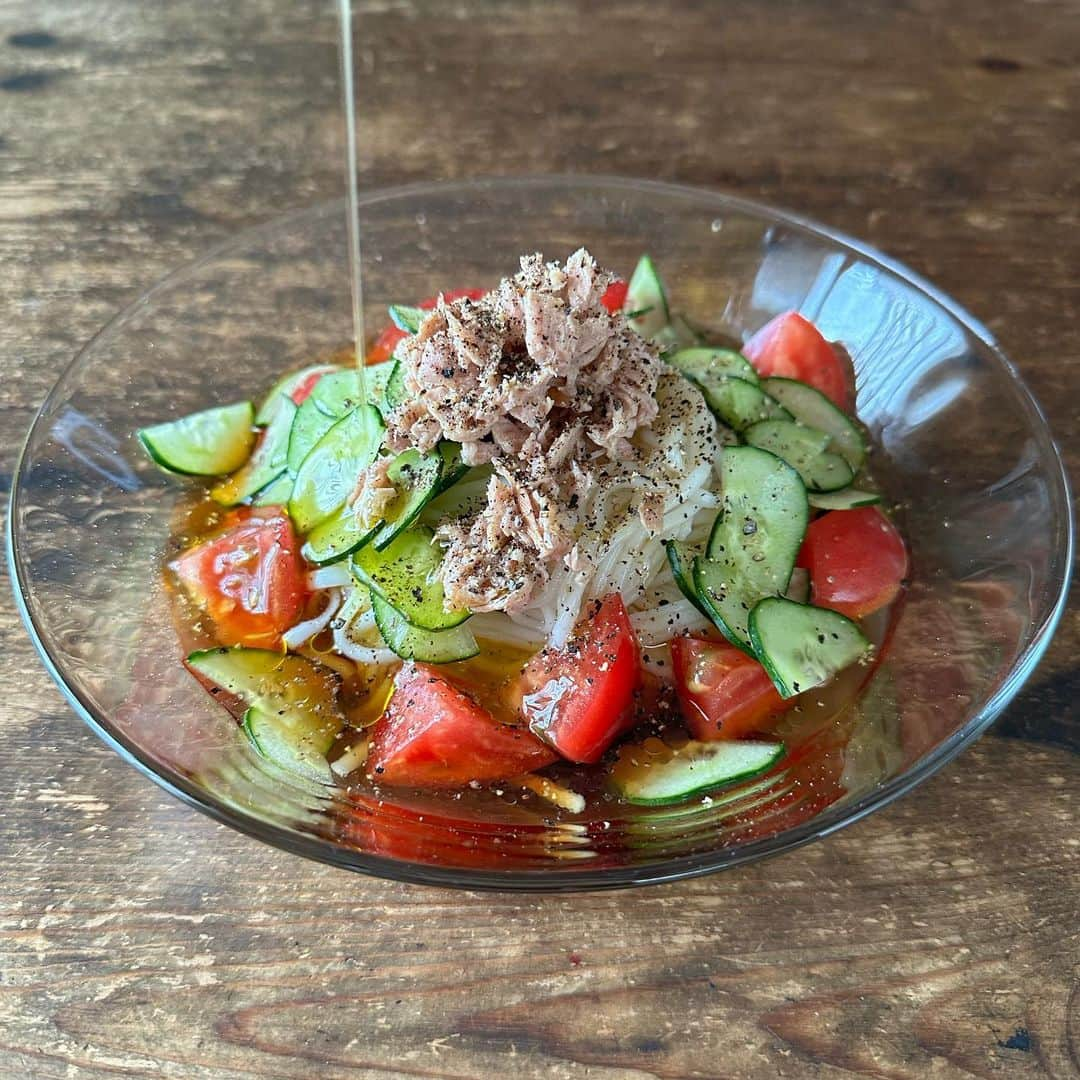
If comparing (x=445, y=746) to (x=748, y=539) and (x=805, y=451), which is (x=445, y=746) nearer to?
(x=748, y=539)

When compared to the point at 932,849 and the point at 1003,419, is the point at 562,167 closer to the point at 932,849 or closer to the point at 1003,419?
the point at 1003,419

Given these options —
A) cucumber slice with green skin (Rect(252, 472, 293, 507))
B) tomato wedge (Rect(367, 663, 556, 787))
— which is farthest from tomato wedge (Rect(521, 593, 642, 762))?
cucumber slice with green skin (Rect(252, 472, 293, 507))

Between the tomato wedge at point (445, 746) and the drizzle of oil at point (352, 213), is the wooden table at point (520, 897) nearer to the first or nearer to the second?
the tomato wedge at point (445, 746)

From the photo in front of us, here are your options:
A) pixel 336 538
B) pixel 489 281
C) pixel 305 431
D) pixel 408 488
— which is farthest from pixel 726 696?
pixel 489 281

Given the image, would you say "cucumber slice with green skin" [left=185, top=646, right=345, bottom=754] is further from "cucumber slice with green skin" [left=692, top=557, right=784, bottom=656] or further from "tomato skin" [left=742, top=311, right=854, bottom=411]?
"tomato skin" [left=742, top=311, right=854, bottom=411]

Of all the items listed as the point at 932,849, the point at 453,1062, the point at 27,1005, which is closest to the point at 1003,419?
the point at 932,849

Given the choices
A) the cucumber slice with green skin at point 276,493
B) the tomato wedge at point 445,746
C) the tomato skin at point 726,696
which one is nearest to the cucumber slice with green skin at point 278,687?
the tomato wedge at point 445,746
